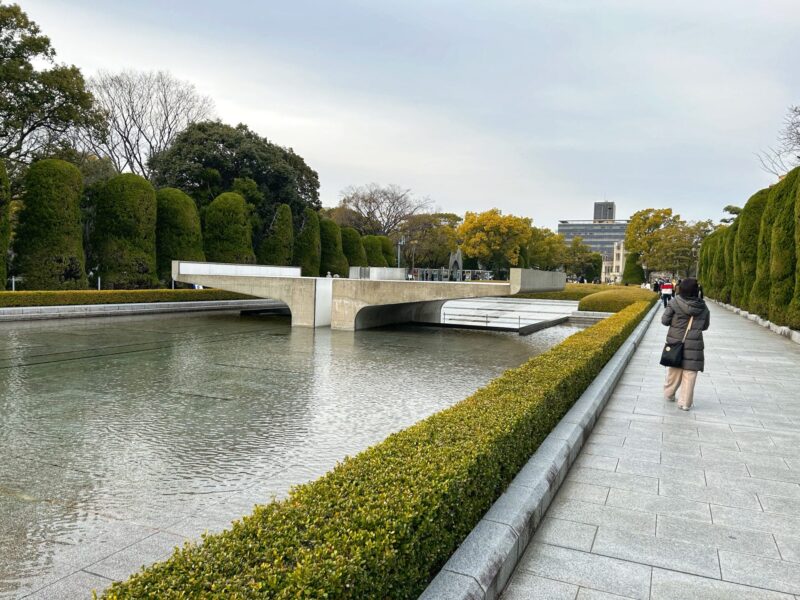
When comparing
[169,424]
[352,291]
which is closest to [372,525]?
[169,424]

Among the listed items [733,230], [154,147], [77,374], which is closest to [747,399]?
[77,374]

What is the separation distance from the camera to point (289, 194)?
3841 cm

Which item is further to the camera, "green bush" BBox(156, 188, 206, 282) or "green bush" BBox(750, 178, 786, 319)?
"green bush" BBox(156, 188, 206, 282)

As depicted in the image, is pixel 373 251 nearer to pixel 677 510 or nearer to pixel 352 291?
pixel 352 291

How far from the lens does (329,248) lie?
42.5 m

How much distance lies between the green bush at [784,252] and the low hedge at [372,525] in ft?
49.5

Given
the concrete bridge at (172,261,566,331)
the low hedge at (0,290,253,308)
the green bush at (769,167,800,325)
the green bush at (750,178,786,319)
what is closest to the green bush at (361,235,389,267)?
the low hedge at (0,290,253,308)

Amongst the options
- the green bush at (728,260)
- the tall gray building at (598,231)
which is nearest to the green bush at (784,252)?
A: the green bush at (728,260)

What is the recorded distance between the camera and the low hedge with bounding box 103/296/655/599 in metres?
2.04

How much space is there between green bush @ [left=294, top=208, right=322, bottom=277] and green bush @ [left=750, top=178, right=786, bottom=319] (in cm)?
2772

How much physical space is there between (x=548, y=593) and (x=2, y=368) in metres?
10.8

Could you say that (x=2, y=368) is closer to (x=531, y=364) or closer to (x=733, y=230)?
(x=531, y=364)

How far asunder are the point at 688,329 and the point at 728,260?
26598 millimetres

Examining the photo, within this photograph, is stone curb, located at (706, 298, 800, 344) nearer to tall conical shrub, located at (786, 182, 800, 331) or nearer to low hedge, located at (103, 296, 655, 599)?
tall conical shrub, located at (786, 182, 800, 331)
